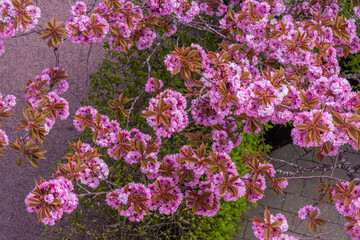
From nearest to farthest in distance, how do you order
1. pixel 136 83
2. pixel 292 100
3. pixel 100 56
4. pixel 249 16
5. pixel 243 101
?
pixel 243 101 → pixel 292 100 → pixel 249 16 → pixel 136 83 → pixel 100 56

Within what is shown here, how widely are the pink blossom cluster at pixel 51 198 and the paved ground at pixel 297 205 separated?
263 cm

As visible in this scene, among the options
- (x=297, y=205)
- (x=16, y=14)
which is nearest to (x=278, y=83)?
(x=16, y=14)

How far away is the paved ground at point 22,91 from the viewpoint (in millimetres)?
4262

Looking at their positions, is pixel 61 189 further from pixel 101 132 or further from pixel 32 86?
pixel 32 86

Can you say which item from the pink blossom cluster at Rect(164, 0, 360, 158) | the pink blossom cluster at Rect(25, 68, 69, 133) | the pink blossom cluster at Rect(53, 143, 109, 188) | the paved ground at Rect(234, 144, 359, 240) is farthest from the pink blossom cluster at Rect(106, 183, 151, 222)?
the paved ground at Rect(234, 144, 359, 240)

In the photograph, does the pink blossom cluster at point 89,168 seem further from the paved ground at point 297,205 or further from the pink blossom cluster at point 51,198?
the paved ground at point 297,205

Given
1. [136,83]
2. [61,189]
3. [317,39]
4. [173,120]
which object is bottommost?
[136,83]

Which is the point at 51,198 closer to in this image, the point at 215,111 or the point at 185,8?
the point at 215,111

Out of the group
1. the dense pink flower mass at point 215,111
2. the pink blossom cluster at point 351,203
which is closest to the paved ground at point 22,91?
the dense pink flower mass at point 215,111

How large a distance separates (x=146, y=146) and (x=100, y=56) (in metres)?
3.26

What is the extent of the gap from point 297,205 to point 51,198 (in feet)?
11.3

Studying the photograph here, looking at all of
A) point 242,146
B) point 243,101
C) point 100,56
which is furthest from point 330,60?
point 100,56

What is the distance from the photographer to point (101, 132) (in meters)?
2.64

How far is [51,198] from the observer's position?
78.9 inches
